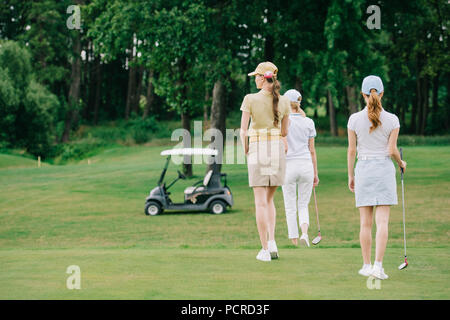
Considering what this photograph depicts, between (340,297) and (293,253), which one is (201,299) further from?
(293,253)

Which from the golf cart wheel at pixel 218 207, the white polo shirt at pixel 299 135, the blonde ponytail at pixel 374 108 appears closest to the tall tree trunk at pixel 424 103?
the golf cart wheel at pixel 218 207

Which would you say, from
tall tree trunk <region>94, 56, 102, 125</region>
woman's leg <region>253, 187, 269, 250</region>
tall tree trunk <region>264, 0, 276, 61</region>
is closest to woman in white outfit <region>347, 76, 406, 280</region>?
woman's leg <region>253, 187, 269, 250</region>

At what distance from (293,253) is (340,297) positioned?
2931 mm

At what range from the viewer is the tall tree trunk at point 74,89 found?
191ft

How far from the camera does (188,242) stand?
13.6m

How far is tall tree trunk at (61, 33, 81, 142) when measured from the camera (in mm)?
58312

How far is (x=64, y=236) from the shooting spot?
15289mm

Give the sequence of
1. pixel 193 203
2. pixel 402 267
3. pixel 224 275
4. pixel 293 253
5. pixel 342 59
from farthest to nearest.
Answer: pixel 342 59
pixel 193 203
pixel 293 253
pixel 402 267
pixel 224 275

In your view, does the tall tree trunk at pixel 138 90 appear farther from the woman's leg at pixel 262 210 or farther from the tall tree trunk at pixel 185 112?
the woman's leg at pixel 262 210

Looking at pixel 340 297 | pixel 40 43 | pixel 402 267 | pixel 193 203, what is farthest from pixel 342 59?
pixel 40 43

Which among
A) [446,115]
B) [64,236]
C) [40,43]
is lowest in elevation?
[64,236]

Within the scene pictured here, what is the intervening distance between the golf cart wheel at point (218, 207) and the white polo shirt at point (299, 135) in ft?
32.1

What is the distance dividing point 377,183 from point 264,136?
1.36 m

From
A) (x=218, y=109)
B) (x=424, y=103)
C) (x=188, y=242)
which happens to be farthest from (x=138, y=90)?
(x=188, y=242)
